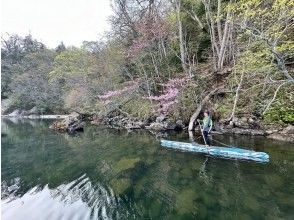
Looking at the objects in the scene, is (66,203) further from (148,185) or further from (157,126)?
(157,126)

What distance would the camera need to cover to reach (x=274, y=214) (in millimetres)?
7402

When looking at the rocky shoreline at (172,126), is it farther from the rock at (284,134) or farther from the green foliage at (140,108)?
the green foliage at (140,108)

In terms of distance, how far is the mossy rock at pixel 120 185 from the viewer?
1005 centimetres

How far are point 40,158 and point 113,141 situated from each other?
4634 mm

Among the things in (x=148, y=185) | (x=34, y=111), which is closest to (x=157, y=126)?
(x=148, y=185)

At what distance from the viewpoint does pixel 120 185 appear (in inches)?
417

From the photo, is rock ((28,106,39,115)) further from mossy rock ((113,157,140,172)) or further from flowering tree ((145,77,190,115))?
mossy rock ((113,157,140,172))

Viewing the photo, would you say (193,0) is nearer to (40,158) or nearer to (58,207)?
(40,158)

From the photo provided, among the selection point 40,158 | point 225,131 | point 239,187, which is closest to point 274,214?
point 239,187

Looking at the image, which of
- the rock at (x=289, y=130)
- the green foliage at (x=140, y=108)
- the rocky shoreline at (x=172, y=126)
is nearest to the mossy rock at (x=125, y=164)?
the rocky shoreline at (x=172, y=126)

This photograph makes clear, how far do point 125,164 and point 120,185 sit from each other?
2722 mm

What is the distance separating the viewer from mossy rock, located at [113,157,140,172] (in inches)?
500

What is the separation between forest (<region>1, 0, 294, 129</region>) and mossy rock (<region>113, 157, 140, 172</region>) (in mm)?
6778

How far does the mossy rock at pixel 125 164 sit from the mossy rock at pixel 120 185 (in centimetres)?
134
